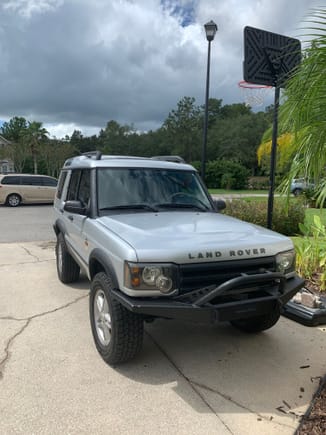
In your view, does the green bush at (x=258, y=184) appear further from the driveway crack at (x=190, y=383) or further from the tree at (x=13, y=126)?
the tree at (x=13, y=126)

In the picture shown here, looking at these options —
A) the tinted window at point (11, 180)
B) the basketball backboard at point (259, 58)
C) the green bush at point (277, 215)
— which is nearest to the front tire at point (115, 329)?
the basketball backboard at point (259, 58)

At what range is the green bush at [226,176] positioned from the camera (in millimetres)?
42906

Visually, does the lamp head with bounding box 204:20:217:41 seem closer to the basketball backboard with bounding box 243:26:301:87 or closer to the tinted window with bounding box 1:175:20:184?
the basketball backboard with bounding box 243:26:301:87

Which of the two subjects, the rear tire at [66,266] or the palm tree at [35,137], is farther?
the palm tree at [35,137]

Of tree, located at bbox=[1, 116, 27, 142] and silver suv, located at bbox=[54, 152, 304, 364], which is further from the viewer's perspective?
tree, located at bbox=[1, 116, 27, 142]

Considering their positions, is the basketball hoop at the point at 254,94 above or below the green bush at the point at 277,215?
above

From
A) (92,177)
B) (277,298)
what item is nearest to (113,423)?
(277,298)

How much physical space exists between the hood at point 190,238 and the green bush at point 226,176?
3978 cm

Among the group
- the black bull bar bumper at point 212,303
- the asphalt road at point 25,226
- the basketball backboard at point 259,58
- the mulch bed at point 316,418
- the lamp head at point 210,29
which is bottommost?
the asphalt road at point 25,226

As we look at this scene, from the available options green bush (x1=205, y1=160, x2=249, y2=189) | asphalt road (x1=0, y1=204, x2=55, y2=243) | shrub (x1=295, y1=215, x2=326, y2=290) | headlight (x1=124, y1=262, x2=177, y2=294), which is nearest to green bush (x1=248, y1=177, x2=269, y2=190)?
green bush (x1=205, y1=160, x2=249, y2=189)

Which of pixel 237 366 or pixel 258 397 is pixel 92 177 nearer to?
pixel 237 366

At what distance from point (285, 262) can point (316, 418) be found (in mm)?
1215

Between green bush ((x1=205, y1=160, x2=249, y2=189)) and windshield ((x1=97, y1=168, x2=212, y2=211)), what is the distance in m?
38.8

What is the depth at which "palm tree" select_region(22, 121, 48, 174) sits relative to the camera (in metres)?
45.5
